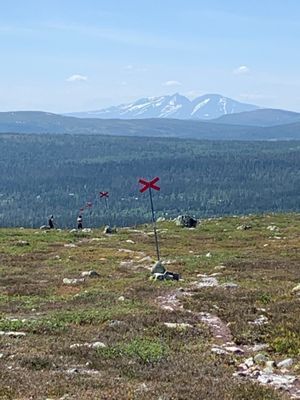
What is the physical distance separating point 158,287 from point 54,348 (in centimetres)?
1247

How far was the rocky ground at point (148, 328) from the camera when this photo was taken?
541 inches

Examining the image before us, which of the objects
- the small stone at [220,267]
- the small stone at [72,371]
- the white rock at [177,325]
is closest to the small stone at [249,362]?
the white rock at [177,325]

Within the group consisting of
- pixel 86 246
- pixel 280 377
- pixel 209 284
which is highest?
pixel 280 377

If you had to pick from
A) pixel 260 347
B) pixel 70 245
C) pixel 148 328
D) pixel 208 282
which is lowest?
pixel 70 245

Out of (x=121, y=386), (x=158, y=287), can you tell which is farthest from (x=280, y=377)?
(x=158, y=287)

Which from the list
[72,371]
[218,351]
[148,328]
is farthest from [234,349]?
[72,371]

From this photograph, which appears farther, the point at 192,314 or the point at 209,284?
the point at 209,284

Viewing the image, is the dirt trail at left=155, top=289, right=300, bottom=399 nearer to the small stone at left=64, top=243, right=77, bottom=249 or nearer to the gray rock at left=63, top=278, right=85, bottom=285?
the gray rock at left=63, top=278, right=85, bottom=285

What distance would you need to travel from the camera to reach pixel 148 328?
20125mm

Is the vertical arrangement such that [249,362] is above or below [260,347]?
above

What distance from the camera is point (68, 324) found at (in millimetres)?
20812

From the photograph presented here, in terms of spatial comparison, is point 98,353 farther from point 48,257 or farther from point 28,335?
point 48,257

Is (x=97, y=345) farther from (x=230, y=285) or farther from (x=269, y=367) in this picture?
(x=230, y=285)

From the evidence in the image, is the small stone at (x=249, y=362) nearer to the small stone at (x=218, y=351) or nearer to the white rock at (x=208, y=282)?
the small stone at (x=218, y=351)
